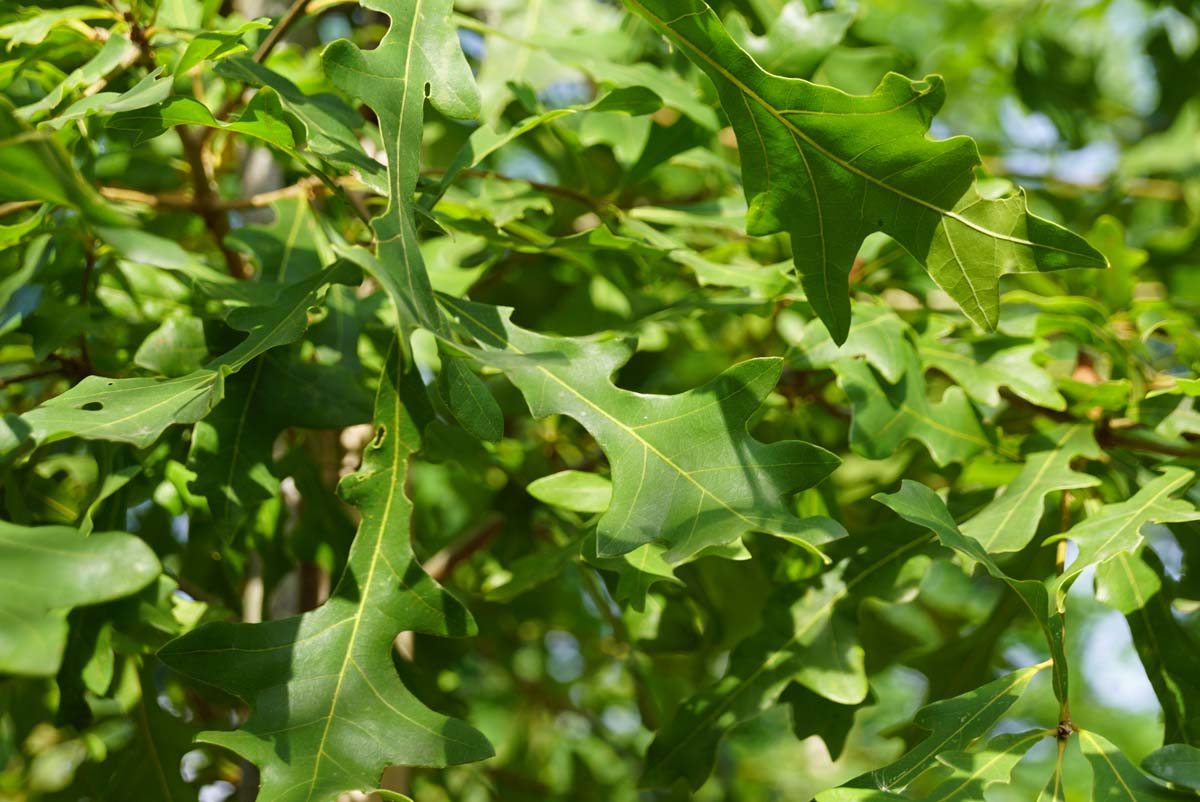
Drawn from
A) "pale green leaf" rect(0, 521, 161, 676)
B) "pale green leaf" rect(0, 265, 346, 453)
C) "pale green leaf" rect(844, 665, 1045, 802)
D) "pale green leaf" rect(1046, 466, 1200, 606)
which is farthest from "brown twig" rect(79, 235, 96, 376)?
"pale green leaf" rect(1046, 466, 1200, 606)

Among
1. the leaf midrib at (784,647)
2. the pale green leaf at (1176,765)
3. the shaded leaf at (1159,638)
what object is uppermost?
the pale green leaf at (1176,765)

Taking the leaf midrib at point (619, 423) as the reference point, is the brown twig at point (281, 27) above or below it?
above

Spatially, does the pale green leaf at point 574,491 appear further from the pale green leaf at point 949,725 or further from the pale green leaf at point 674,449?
the pale green leaf at point 949,725

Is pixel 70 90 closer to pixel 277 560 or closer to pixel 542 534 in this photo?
pixel 277 560

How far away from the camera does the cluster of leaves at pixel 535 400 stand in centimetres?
89

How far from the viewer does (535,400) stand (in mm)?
945

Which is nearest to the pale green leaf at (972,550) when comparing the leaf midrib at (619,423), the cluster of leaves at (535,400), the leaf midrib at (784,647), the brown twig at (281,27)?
the cluster of leaves at (535,400)

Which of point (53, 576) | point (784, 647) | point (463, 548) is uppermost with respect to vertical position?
point (53, 576)

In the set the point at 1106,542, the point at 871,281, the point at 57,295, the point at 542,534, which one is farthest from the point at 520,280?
the point at 1106,542

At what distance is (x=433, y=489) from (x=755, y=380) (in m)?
1.18

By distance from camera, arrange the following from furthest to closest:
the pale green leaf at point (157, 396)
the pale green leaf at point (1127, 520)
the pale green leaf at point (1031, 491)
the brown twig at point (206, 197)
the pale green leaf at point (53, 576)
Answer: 1. the brown twig at point (206, 197)
2. the pale green leaf at point (1031, 491)
3. the pale green leaf at point (1127, 520)
4. the pale green leaf at point (157, 396)
5. the pale green leaf at point (53, 576)

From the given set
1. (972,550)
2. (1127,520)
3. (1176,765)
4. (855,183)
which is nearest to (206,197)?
(855,183)

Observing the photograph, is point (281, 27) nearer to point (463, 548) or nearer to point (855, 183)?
point (855, 183)

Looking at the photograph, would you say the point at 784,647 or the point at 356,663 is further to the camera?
the point at 784,647
